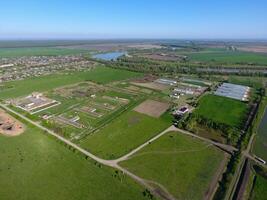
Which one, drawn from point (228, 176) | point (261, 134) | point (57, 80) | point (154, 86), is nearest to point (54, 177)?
point (228, 176)

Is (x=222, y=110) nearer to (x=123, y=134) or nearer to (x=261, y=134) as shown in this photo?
(x=261, y=134)

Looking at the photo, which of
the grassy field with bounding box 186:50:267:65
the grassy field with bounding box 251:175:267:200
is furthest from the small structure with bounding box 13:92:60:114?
the grassy field with bounding box 186:50:267:65

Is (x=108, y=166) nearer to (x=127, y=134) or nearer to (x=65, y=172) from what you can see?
(x=65, y=172)

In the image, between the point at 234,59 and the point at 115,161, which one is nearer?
the point at 115,161

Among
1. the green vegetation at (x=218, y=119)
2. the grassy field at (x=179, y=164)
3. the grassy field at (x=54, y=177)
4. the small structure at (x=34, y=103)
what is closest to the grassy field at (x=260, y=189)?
the grassy field at (x=179, y=164)

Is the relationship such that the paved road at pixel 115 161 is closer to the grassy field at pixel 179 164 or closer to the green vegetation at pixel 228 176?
the grassy field at pixel 179 164

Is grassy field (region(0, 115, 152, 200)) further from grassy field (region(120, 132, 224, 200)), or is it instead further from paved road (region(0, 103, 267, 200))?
grassy field (region(120, 132, 224, 200))

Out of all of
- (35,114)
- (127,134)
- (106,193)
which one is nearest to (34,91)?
(35,114)

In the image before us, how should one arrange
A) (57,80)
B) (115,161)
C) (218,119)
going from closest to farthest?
(115,161)
(218,119)
(57,80)
